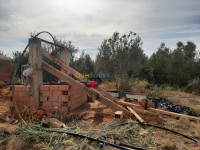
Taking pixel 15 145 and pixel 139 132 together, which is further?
pixel 139 132

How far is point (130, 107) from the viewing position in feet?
14.3

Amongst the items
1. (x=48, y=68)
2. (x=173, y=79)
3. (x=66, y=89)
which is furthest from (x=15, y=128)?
(x=173, y=79)

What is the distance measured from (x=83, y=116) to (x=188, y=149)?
95.2 inches

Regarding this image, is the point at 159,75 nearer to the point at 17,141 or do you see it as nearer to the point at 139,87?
the point at 139,87

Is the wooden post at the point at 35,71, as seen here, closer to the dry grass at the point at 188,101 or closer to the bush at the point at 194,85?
the dry grass at the point at 188,101

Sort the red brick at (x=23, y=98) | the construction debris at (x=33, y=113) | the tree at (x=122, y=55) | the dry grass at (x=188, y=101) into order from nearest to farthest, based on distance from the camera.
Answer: the construction debris at (x=33, y=113)
the red brick at (x=23, y=98)
the dry grass at (x=188, y=101)
the tree at (x=122, y=55)

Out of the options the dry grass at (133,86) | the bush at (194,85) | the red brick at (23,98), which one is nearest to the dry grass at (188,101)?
the dry grass at (133,86)

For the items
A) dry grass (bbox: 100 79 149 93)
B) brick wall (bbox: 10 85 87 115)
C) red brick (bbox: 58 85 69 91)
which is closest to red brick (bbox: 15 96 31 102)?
brick wall (bbox: 10 85 87 115)

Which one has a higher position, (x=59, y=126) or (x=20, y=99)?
(x=20, y=99)

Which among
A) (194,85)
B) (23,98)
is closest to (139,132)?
(23,98)

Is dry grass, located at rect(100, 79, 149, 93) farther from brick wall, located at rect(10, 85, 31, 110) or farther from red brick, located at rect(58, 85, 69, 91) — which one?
brick wall, located at rect(10, 85, 31, 110)

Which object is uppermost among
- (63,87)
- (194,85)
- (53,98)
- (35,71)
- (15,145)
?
(35,71)

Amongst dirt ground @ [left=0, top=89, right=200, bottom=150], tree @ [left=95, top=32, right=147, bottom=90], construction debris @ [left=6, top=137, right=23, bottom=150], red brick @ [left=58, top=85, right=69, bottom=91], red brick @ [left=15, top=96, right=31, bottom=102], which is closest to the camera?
construction debris @ [left=6, top=137, right=23, bottom=150]

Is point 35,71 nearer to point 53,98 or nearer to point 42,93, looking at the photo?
point 42,93
